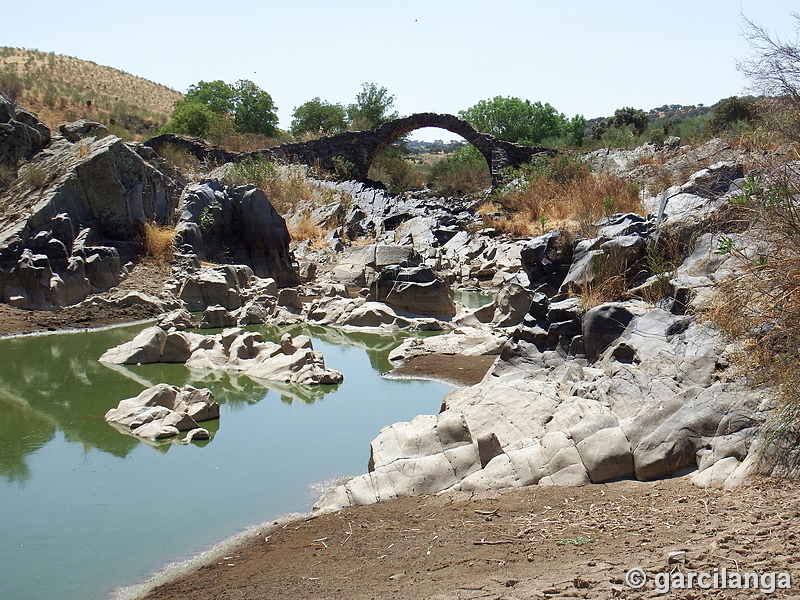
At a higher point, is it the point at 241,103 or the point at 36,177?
the point at 241,103

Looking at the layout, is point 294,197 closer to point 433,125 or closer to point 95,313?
point 433,125

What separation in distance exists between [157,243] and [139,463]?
32.5ft

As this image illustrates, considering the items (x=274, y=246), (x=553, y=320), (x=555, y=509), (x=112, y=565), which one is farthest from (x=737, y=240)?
(x=274, y=246)

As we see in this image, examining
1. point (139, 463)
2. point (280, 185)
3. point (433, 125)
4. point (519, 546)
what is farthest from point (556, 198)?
point (519, 546)

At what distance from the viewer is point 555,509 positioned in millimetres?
4770

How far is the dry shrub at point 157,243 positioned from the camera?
1641cm

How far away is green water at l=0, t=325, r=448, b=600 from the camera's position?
5.50 m

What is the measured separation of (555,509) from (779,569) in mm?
1746

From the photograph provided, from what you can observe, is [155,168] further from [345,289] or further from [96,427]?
[96,427]

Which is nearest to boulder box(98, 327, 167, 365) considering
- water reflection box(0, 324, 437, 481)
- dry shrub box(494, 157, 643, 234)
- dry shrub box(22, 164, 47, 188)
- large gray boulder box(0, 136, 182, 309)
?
water reflection box(0, 324, 437, 481)

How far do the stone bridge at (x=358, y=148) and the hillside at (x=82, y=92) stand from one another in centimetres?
450

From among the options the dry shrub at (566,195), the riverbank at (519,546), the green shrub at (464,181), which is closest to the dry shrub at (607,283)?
the dry shrub at (566,195)

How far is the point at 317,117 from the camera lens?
44.7 m

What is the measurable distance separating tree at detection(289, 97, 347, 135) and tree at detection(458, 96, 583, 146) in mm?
8702
